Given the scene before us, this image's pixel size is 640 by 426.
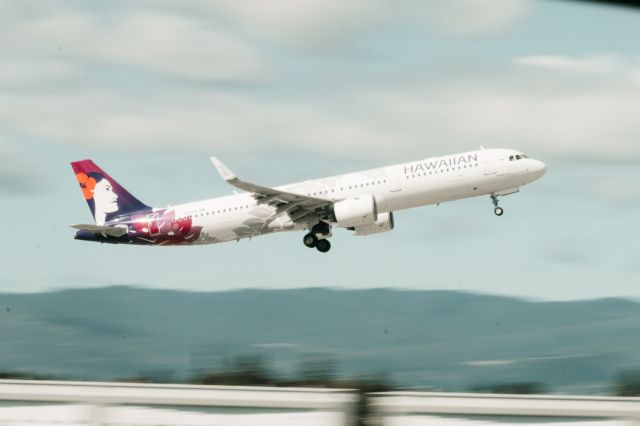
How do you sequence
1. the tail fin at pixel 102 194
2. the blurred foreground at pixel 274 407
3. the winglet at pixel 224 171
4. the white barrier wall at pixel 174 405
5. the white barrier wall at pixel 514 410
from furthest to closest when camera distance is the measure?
1. the tail fin at pixel 102 194
2. the winglet at pixel 224 171
3. the white barrier wall at pixel 174 405
4. the blurred foreground at pixel 274 407
5. the white barrier wall at pixel 514 410

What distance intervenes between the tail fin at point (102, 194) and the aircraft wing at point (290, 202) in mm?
8265

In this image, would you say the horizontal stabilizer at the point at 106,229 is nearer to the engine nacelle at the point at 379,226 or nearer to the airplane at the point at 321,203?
the airplane at the point at 321,203

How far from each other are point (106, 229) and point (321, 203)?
11107 mm

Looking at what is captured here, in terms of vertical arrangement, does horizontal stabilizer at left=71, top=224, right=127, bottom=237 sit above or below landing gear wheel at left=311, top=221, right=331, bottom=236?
above

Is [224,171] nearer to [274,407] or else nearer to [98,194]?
[98,194]

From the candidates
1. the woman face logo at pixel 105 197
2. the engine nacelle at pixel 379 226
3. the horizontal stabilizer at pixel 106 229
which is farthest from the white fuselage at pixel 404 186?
the woman face logo at pixel 105 197

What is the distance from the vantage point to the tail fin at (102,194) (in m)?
55.4

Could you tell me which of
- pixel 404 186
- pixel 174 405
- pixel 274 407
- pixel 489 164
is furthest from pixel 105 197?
pixel 274 407

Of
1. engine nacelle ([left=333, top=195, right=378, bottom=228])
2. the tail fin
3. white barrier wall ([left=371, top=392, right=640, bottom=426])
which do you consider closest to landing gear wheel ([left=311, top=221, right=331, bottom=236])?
engine nacelle ([left=333, top=195, right=378, bottom=228])

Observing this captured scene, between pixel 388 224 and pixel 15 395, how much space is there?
32.7m

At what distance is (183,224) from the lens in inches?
2003

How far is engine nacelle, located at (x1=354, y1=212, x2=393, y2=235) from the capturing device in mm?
50281

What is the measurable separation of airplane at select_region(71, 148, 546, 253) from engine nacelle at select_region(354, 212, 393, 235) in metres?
0.05

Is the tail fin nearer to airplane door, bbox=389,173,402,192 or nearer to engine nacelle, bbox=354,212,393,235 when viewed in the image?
engine nacelle, bbox=354,212,393,235
